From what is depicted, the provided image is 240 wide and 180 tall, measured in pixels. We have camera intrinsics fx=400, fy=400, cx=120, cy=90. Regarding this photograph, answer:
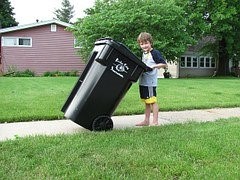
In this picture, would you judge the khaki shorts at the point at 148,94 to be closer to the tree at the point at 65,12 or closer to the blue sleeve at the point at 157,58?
the blue sleeve at the point at 157,58

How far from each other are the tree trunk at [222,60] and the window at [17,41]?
654 inches

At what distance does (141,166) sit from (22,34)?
27.3m

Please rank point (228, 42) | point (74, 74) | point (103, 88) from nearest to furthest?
point (103, 88) → point (74, 74) → point (228, 42)

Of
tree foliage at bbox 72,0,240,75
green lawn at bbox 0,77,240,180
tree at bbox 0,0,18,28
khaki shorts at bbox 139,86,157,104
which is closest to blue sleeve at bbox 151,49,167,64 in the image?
khaki shorts at bbox 139,86,157,104

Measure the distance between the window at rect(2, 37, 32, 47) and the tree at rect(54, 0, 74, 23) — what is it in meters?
63.1

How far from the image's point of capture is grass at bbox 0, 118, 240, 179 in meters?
3.80

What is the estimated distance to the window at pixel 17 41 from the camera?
29484 mm

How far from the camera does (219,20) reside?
30484 millimetres

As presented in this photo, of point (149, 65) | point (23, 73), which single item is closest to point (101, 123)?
point (149, 65)

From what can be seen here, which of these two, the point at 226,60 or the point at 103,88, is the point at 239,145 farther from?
the point at 226,60

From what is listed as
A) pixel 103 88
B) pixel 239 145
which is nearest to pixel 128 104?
pixel 103 88

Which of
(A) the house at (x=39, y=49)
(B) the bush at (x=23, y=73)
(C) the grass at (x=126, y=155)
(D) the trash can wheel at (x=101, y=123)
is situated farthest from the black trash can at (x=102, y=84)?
(A) the house at (x=39, y=49)

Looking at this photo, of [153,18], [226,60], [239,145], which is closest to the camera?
[239,145]

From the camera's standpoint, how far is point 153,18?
24.7 metres
